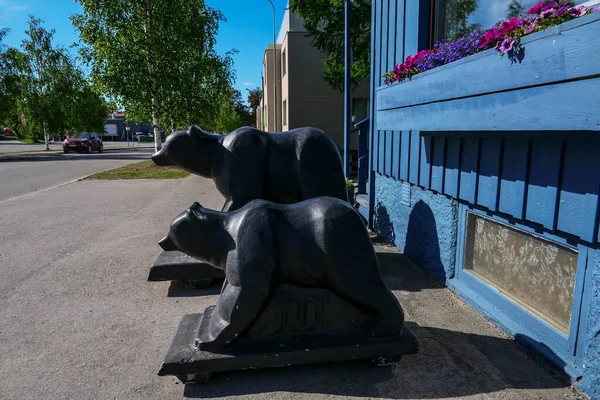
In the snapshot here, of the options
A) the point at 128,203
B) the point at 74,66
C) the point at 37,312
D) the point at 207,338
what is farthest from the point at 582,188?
the point at 74,66

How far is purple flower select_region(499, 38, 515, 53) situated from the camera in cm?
252

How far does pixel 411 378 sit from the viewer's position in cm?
254

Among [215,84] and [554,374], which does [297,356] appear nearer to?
[554,374]

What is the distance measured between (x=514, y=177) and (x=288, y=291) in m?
1.87

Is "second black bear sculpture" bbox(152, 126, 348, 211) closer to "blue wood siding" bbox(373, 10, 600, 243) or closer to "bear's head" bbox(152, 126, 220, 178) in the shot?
"bear's head" bbox(152, 126, 220, 178)

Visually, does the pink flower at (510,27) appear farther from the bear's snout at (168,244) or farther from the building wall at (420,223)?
the bear's snout at (168,244)

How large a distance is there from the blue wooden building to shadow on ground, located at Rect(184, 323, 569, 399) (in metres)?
0.24

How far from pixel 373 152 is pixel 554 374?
4.15m

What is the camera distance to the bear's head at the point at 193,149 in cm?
405

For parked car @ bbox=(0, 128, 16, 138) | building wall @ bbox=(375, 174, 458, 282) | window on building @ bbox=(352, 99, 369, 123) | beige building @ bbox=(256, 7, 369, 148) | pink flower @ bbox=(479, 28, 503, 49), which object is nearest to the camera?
pink flower @ bbox=(479, 28, 503, 49)

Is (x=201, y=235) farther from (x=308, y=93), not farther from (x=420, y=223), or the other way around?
(x=308, y=93)

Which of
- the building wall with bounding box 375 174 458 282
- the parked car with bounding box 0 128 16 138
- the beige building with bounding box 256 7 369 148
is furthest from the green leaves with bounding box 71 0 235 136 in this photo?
the parked car with bounding box 0 128 16 138

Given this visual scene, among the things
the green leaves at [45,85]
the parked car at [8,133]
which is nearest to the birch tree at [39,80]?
the green leaves at [45,85]

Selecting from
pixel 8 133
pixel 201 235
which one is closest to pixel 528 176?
pixel 201 235
